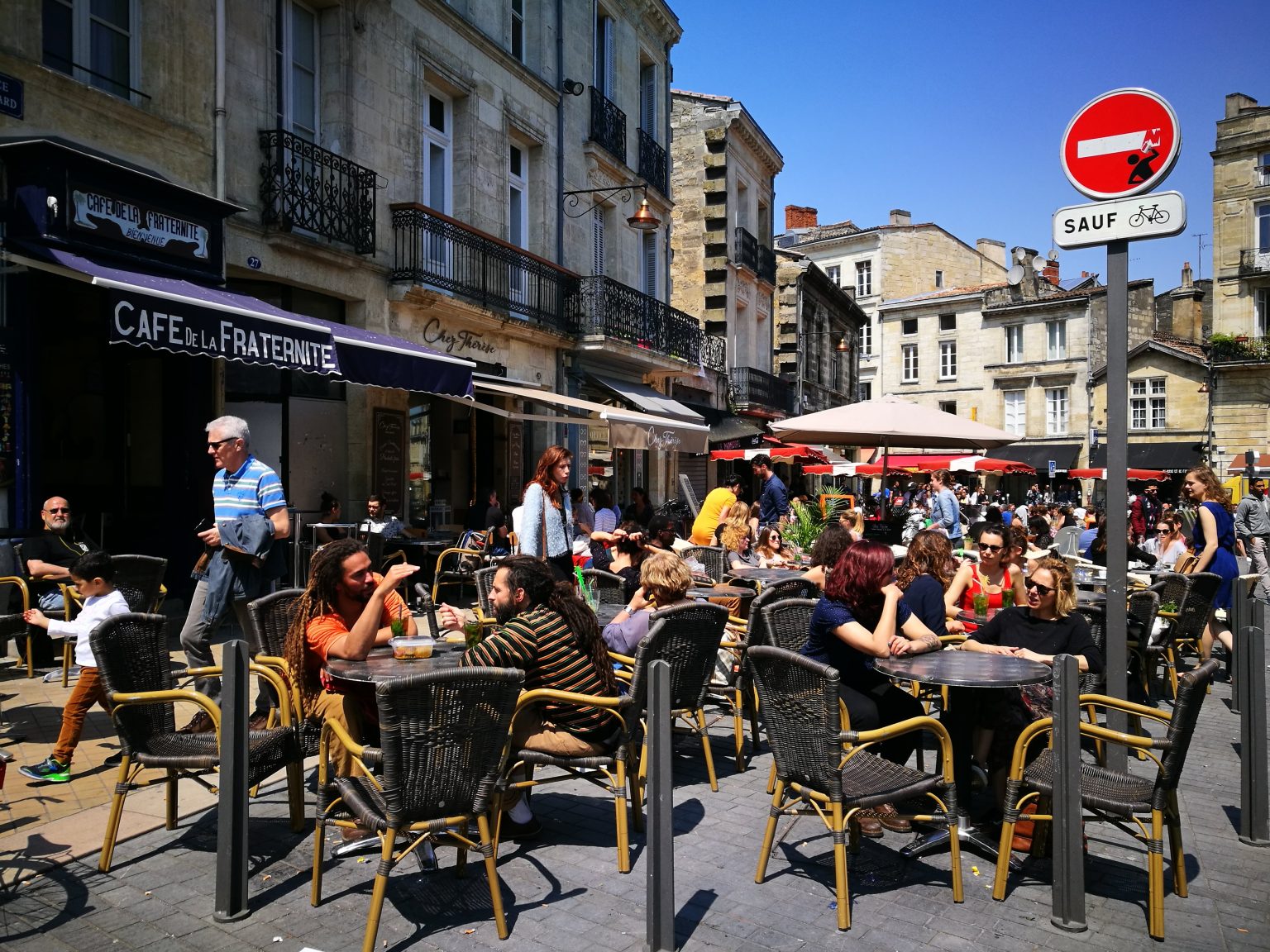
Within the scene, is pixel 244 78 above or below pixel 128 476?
above

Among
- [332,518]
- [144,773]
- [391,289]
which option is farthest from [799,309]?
[144,773]

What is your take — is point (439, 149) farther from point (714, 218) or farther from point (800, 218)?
point (800, 218)

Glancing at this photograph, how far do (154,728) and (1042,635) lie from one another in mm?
4183

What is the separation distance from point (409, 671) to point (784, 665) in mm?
1523

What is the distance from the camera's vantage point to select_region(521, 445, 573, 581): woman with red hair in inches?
286

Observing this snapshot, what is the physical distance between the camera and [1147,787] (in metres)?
3.71

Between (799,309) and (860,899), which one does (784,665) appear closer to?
(860,899)

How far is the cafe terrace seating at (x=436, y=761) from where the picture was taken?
10.3ft

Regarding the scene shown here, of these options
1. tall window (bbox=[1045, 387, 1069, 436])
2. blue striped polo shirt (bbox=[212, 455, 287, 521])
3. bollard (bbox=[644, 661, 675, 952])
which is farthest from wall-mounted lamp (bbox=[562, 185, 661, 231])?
tall window (bbox=[1045, 387, 1069, 436])

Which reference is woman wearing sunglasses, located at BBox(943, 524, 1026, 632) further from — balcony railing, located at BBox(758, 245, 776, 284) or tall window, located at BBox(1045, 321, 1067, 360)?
tall window, located at BBox(1045, 321, 1067, 360)

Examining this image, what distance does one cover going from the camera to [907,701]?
173 inches

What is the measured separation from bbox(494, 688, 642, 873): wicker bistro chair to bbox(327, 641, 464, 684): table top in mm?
429

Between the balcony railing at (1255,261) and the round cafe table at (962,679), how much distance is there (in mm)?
40861

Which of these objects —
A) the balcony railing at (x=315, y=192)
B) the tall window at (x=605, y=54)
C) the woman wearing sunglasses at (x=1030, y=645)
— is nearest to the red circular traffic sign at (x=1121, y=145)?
the woman wearing sunglasses at (x=1030, y=645)
